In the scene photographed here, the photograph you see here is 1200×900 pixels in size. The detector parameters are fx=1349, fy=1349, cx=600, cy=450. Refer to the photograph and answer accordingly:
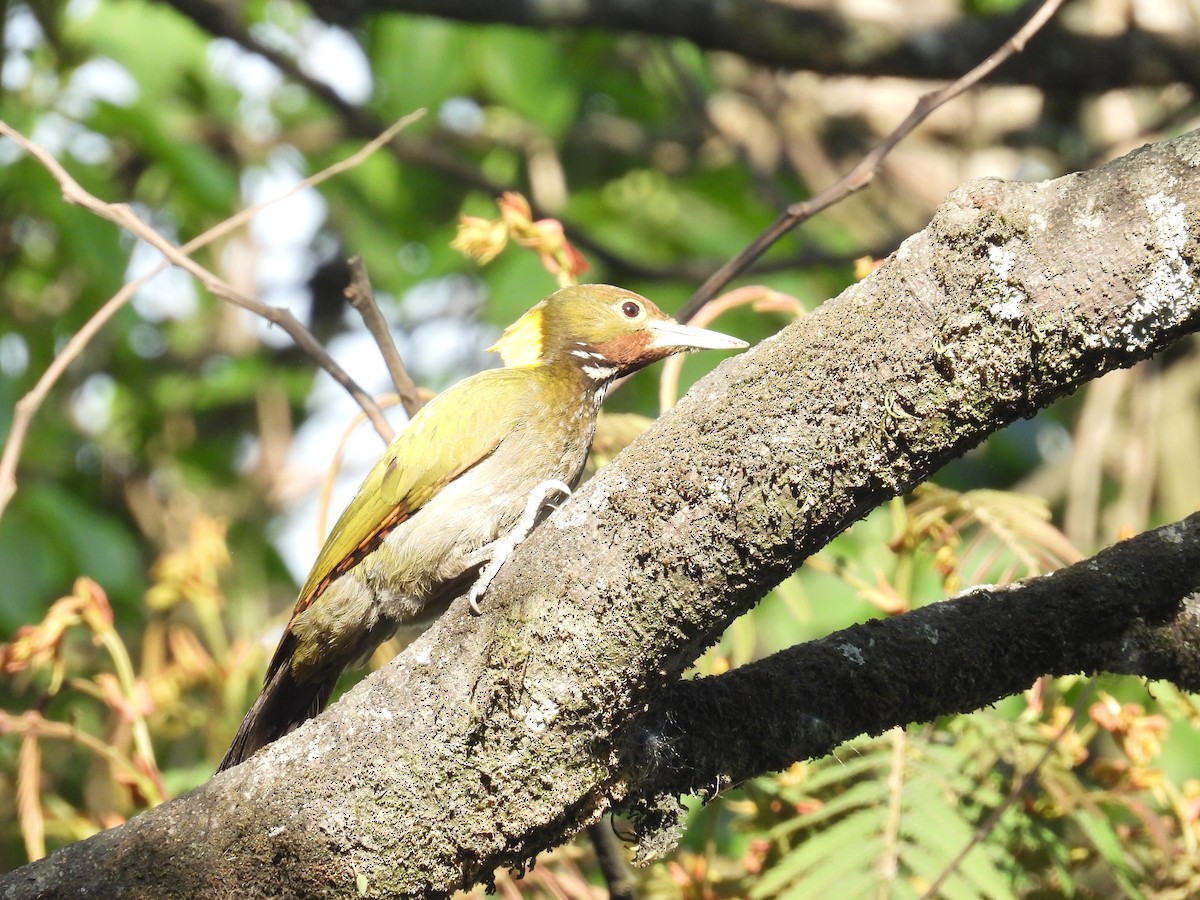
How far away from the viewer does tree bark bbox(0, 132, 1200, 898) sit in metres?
1.56

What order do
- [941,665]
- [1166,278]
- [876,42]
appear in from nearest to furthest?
1. [1166,278]
2. [941,665]
3. [876,42]

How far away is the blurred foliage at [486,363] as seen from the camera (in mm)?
3031

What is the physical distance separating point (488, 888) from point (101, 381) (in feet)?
19.2

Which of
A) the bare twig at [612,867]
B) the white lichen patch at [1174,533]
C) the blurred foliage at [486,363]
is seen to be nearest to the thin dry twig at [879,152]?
the blurred foliage at [486,363]

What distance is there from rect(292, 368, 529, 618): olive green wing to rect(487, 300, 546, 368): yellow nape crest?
0.49 metres

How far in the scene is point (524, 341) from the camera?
156 inches

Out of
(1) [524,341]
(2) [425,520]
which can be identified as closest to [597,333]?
(1) [524,341]

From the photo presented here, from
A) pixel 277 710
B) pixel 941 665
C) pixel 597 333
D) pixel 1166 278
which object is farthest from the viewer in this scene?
pixel 597 333

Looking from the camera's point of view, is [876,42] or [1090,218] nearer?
[1090,218]

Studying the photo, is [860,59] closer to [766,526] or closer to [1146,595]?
[1146,595]

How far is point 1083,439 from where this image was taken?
217 inches

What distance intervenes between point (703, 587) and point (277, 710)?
6.51ft

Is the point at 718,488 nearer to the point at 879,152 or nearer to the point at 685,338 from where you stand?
the point at 879,152

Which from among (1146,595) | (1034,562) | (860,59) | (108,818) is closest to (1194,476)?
(860,59)
